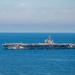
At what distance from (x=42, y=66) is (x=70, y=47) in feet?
170

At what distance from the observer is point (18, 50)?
138 m

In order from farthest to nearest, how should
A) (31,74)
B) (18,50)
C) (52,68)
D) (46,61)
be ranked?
(18,50), (46,61), (52,68), (31,74)

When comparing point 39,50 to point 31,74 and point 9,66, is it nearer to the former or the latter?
point 9,66

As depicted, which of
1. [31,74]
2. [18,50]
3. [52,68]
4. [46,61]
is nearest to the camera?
[31,74]

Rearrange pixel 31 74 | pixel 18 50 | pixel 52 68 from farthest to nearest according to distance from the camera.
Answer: pixel 18 50
pixel 52 68
pixel 31 74

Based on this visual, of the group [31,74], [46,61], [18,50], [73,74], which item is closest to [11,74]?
[31,74]

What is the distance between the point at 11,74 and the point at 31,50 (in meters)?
58.5

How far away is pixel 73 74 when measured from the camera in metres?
80.2

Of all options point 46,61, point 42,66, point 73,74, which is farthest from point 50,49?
point 73,74

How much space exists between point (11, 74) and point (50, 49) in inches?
2450

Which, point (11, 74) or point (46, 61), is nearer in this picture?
point (11, 74)

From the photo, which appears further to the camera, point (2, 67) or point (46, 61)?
point (46, 61)

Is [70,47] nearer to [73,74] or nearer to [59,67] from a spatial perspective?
[59,67]

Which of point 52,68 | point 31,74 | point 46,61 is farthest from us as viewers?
point 46,61
